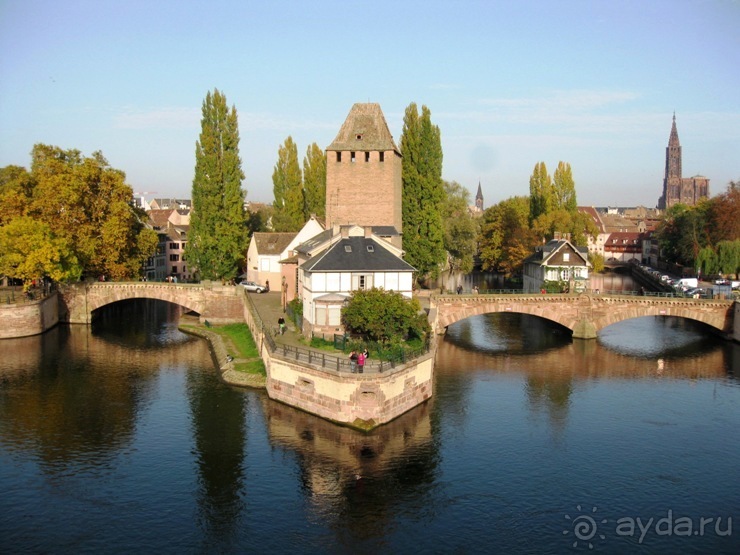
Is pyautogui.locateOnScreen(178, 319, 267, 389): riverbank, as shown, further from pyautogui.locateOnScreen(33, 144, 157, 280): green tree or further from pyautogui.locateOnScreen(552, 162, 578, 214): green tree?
pyautogui.locateOnScreen(552, 162, 578, 214): green tree

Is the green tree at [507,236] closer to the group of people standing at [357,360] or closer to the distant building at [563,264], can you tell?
the distant building at [563,264]

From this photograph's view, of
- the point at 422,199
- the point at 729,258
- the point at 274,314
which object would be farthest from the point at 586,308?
the point at 729,258

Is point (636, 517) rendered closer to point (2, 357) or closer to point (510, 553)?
point (510, 553)

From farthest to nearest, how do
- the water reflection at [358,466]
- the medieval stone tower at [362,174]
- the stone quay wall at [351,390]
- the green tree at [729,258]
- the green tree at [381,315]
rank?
the green tree at [729,258] → the medieval stone tower at [362,174] → the green tree at [381,315] → the stone quay wall at [351,390] → the water reflection at [358,466]

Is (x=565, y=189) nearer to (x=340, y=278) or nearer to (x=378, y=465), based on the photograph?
(x=340, y=278)

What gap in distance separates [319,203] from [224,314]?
29.9 m

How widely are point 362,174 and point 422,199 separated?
8.29 metres

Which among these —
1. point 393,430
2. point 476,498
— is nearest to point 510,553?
point 476,498

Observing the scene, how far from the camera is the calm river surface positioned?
24844 millimetres

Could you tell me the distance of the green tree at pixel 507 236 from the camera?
311ft

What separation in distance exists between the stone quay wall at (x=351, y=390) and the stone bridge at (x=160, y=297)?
83.0ft

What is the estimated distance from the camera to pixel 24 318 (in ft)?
191

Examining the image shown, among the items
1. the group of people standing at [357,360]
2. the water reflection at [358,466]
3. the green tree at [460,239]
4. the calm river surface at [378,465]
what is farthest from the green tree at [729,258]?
the group of people standing at [357,360]

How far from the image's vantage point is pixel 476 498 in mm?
27656
